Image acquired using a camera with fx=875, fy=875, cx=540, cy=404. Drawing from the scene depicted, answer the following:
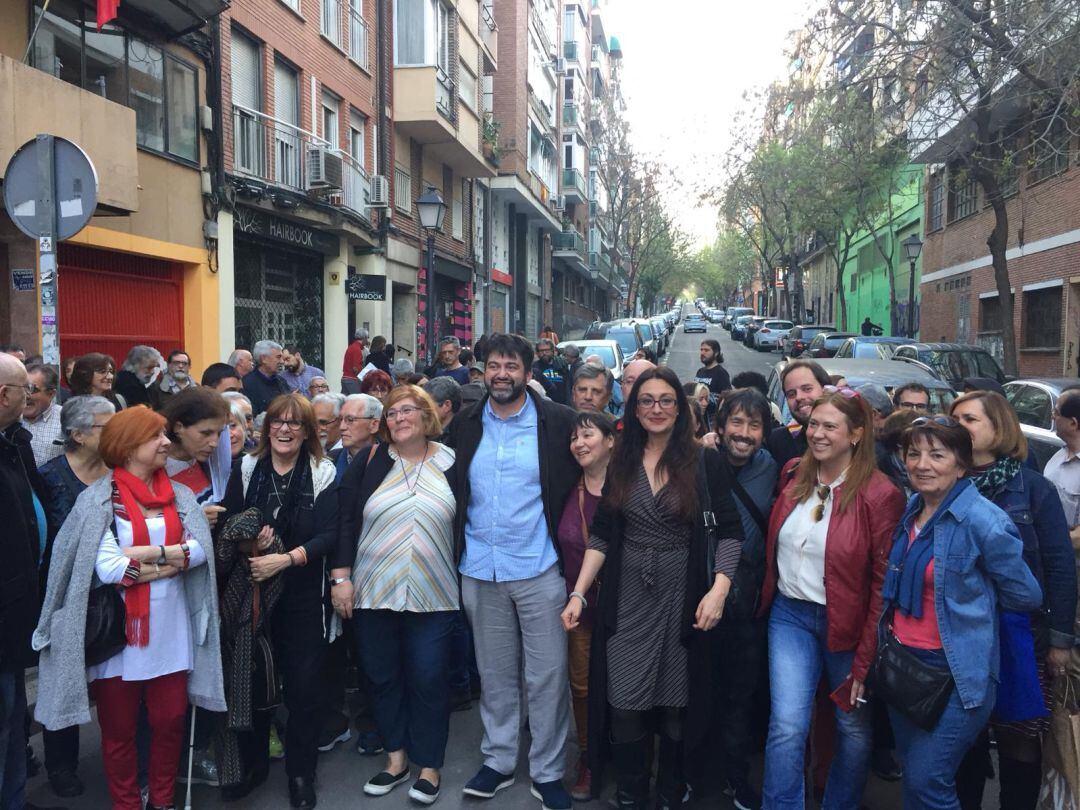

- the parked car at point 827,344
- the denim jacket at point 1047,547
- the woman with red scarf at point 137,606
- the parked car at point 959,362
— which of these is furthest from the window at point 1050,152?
the woman with red scarf at point 137,606

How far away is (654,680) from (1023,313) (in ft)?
74.1

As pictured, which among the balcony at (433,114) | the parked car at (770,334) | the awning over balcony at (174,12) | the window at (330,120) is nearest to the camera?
the awning over balcony at (174,12)

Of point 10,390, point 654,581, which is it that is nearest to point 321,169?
point 10,390

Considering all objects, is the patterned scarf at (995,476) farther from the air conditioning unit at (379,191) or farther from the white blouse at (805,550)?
the air conditioning unit at (379,191)

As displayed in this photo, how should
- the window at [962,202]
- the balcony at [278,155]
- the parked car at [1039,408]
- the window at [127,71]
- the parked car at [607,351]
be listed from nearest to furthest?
the parked car at [1039,408]
the window at [127,71]
the balcony at [278,155]
the parked car at [607,351]
the window at [962,202]

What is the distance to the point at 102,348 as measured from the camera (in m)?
11.4

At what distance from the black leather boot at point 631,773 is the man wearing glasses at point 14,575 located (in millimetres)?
2502

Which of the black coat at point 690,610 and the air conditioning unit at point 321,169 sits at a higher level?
the air conditioning unit at point 321,169

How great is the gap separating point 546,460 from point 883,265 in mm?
41324

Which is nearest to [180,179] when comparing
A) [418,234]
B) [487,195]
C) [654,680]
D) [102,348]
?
[102,348]

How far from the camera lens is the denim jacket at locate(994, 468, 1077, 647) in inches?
136

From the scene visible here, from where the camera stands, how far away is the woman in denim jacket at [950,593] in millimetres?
3180

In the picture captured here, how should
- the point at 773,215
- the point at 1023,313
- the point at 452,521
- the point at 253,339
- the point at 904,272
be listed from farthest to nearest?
the point at 773,215, the point at 904,272, the point at 1023,313, the point at 253,339, the point at 452,521

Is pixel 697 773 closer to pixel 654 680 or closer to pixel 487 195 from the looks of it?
pixel 654 680
